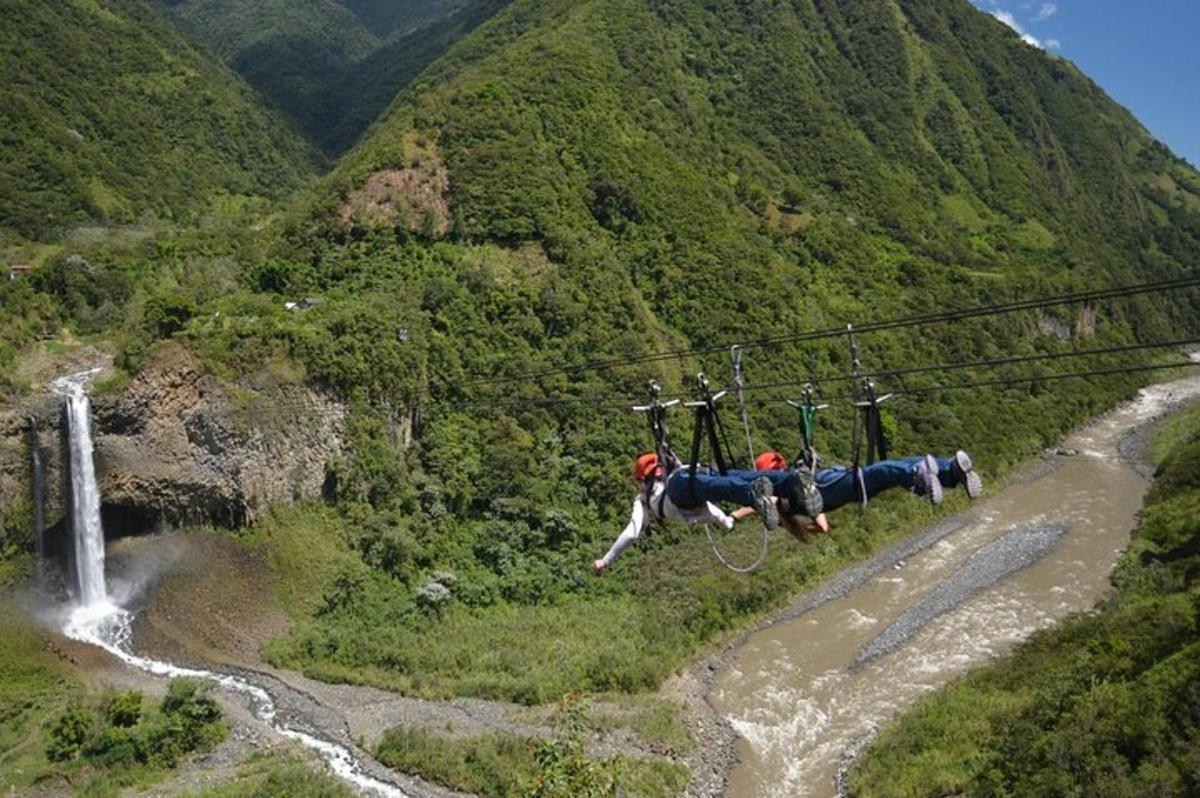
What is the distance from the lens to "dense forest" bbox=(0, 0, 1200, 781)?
107 ft

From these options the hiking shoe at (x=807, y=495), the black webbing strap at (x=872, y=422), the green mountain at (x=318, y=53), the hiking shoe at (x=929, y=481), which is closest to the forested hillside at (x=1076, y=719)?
the black webbing strap at (x=872, y=422)

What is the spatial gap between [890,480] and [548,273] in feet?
124

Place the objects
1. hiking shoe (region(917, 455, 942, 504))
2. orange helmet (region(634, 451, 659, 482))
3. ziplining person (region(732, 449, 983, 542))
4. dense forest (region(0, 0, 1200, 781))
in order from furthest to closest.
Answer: dense forest (region(0, 0, 1200, 781))
orange helmet (region(634, 451, 659, 482))
ziplining person (region(732, 449, 983, 542))
hiking shoe (region(917, 455, 942, 504))

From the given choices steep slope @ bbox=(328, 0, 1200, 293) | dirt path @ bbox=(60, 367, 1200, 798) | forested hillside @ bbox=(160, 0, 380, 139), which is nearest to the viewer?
dirt path @ bbox=(60, 367, 1200, 798)

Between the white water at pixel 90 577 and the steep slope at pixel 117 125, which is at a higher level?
the steep slope at pixel 117 125

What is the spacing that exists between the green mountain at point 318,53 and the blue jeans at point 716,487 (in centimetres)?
11247

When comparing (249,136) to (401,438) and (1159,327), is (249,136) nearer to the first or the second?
(401,438)

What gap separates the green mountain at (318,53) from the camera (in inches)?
4916

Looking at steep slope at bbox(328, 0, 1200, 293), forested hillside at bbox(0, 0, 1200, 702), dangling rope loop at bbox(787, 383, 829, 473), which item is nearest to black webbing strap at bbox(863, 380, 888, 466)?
dangling rope loop at bbox(787, 383, 829, 473)

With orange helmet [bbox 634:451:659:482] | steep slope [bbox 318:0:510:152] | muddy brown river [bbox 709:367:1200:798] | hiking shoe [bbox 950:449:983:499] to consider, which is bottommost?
muddy brown river [bbox 709:367:1200:798]

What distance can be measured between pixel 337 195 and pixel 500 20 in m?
54.8

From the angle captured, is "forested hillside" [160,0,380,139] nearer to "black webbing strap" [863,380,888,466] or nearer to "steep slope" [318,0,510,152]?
"steep slope" [318,0,510,152]

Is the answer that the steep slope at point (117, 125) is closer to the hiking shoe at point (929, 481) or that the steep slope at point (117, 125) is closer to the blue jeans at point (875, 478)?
the blue jeans at point (875, 478)

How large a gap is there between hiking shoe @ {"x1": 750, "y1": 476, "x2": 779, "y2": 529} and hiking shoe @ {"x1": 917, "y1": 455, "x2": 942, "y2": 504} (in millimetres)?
1583
